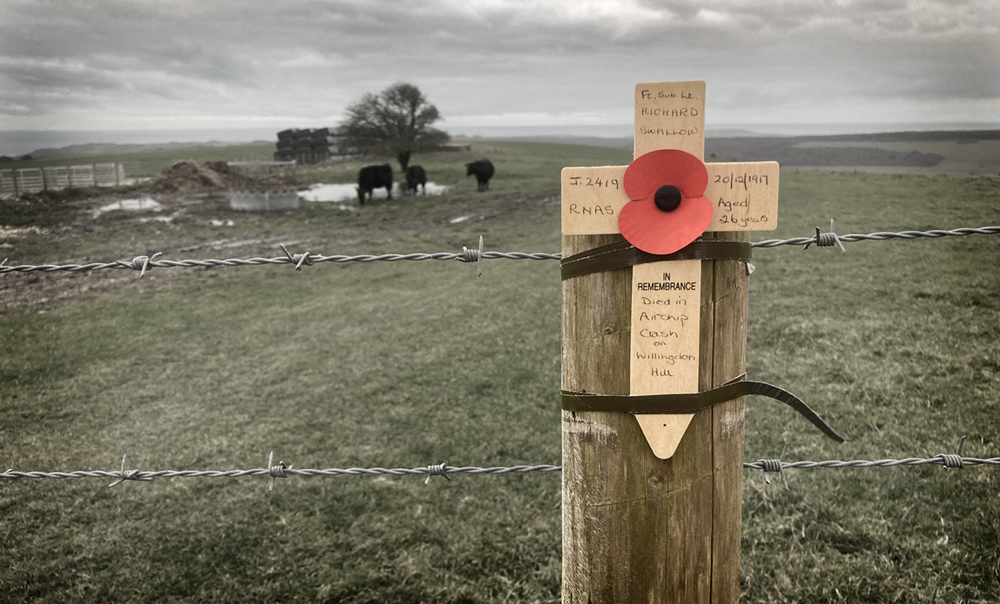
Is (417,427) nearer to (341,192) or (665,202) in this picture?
(665,202)

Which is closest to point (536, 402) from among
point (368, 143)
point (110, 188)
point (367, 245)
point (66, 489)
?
point (66, 489)

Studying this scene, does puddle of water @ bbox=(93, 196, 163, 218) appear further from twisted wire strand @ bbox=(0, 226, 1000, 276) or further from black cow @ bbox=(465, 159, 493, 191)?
twisted wire strand @ bbox=(0, 226, 1000, 276)

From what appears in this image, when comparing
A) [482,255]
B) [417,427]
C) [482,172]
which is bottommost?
[417,427]

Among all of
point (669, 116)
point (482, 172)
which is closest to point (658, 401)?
point (669, 116)

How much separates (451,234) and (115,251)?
7264mm

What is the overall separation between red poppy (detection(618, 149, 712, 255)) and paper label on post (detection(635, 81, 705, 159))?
0.04 m

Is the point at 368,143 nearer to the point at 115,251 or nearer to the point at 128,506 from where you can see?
the point at 115,251

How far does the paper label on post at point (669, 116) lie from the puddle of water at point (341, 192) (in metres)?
23.6

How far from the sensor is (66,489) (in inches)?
156

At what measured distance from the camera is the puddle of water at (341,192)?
80.8ft

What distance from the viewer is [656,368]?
131 centimetres

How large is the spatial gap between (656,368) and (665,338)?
0.07 metres

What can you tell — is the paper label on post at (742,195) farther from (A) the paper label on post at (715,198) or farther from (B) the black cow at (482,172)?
(B) the black cow at (482,172)

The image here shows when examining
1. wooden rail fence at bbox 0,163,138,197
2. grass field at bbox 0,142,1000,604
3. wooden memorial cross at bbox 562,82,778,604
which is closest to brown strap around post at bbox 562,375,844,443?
wooden memorial cross at bbox 562,82,778,604
